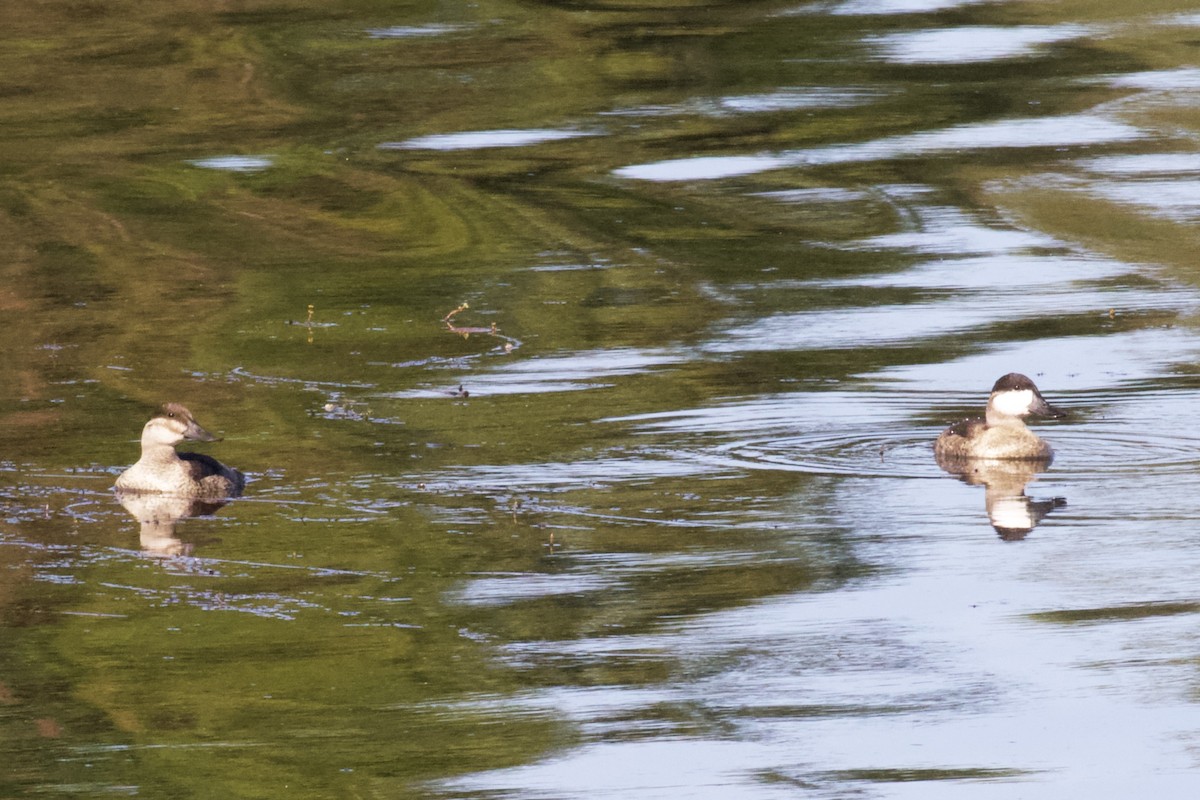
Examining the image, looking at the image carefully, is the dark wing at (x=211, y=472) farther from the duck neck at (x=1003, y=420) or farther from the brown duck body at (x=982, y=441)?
the duck neck at (x=1003, y=420)

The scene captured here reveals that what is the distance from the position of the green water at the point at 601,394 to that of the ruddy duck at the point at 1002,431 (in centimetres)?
22

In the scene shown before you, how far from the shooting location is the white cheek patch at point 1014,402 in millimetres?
10828

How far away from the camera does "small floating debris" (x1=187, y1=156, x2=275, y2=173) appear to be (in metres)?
17.8

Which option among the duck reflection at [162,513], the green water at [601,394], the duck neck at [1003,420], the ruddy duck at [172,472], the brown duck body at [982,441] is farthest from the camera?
the duck neck at [1003,420]

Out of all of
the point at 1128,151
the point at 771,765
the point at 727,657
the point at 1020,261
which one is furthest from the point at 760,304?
the point at 771,765

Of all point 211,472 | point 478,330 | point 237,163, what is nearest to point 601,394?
point 478,330

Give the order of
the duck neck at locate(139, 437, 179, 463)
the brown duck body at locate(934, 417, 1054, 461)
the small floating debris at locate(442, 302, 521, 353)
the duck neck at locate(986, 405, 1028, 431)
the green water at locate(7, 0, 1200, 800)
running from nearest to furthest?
1. the green water at locate(7, 0, 1200, 800)
2. the duck neck at locate(139, 437, 179, 463)
3. the brown duck body at locate(934, 417, 1054, 461)
4. the duck neck at locate(986, 405, 1028, 431)
5. the small floating debris at locate(442, 302, 521, 353)

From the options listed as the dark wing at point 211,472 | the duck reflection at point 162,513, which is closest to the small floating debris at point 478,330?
the dark wing at point 211,472

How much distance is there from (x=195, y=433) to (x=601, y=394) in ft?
7.29

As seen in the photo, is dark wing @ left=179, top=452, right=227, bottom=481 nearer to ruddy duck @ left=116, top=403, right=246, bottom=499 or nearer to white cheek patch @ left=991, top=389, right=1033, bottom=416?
ruddy duck @ left=116, top=403, right=246, bottom=499

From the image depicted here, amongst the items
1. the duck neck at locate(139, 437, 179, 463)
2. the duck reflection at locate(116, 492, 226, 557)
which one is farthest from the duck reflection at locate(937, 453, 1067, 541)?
the duck neck at locate(139, 437, 179, 463)

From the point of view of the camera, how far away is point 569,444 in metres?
11.1

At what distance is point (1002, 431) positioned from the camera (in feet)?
35.4

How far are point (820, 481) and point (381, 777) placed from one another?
12.5 feet
